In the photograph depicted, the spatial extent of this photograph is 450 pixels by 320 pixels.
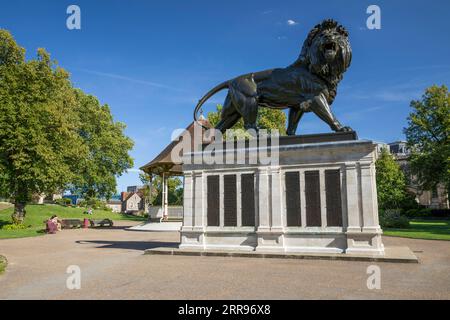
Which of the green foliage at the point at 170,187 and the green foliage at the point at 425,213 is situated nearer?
the green foliage at the point at 425,213

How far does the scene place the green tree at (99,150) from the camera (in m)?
50.1

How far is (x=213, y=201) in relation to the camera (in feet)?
47.4

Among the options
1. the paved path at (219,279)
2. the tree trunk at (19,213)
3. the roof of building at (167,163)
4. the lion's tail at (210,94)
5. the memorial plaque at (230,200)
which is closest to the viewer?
the paved path at (219,279)

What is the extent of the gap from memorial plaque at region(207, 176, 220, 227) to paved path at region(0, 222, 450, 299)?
1977 millimetres

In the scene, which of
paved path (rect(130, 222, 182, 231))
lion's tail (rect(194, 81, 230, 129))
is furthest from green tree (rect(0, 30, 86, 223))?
lion's tail (rect(194, 81, 230, 129))

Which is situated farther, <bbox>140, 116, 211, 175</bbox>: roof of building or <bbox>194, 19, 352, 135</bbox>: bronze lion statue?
<bbox>140, 116, 211, 175</bbox>: roof of building

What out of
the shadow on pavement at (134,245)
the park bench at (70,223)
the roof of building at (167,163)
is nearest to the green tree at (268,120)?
the roof of building at (167,163)

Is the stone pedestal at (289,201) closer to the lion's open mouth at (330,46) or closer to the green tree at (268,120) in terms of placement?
the lion's open mouth at (330,46)

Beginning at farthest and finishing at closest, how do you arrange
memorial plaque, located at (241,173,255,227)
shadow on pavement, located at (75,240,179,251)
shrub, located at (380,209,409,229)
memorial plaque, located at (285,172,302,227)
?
shrub, located at (380,209,409,229)
shadow on pavement, located at (75,240,179,251)
memorial plaque, located at (241,173,255,227)
memorial plaque, located at (285,172,302,227)

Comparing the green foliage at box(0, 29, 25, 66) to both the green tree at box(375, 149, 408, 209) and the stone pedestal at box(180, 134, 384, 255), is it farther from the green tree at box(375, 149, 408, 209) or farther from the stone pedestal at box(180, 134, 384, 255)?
the green tree at box(375, 149, 408, 209)

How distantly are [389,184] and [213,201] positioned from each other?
4228 cm

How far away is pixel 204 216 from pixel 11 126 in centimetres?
2122

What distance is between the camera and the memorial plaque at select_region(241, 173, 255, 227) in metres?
13.8

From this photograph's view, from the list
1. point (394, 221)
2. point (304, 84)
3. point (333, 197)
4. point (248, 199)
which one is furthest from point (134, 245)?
point (394, 221)
